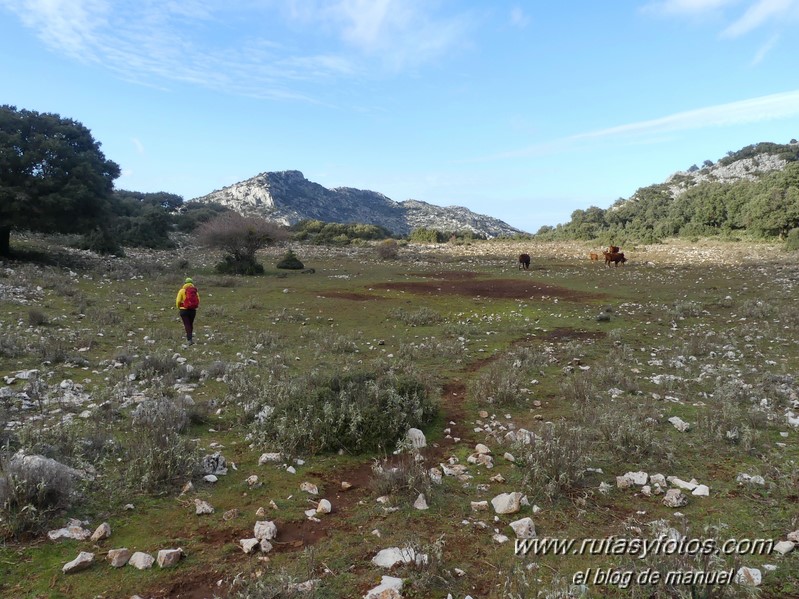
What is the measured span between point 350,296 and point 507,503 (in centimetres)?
1987

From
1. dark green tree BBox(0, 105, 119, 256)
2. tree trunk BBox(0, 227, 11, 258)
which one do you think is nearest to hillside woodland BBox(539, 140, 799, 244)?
dark green tree BBox(0, 105, 119, 256)

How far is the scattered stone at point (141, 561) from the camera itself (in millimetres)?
4062

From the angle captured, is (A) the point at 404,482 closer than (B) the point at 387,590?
No

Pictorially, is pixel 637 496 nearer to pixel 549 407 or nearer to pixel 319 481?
pixel 549 407

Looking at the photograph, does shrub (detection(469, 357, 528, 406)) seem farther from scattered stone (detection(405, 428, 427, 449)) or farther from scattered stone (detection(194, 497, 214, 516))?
scattered stone (detection(194, 497, 214, 516))

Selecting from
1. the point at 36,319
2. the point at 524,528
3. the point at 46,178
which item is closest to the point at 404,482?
the point at 524,528

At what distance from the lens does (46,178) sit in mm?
26609

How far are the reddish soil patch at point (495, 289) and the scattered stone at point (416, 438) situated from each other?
18.2 metres

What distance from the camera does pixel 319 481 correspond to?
229 inches

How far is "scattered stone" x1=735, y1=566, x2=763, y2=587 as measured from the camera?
142 inches

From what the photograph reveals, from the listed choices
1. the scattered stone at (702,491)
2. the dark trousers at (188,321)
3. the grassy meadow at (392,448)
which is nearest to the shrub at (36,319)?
the grassy meadow at (392,448)

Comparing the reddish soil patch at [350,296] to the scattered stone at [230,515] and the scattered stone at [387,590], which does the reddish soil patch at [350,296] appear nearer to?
the scattered stone at [230,515]

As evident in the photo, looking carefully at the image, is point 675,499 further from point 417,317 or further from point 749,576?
point 417,317

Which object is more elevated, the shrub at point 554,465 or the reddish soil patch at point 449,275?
the reddish soil patch at point 449,275
